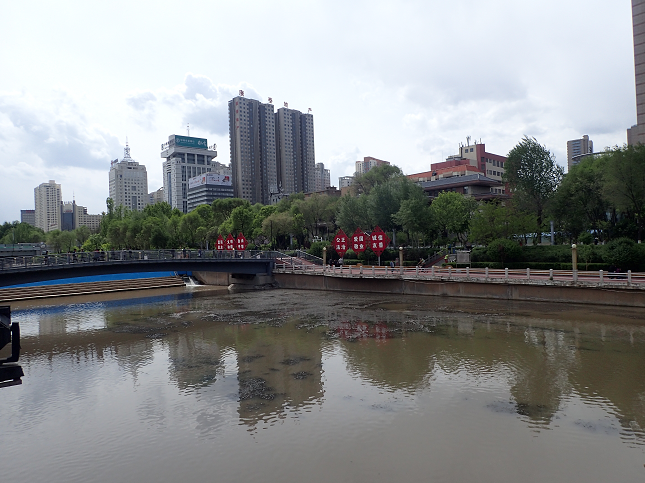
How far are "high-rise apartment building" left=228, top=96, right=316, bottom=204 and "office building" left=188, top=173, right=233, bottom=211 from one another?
550cm

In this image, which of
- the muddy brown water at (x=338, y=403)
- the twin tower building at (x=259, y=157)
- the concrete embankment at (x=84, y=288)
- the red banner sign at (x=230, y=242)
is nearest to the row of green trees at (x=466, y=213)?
the red banner sign at (x=230, y=242)

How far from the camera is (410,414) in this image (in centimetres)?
1373

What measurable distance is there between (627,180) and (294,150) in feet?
475

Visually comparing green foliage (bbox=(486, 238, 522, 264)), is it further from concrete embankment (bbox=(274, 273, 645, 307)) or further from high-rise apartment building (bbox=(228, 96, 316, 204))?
high-rise apartment building (bbox=(228, 96, 316, 204))

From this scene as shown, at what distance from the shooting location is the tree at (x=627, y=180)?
131 feet

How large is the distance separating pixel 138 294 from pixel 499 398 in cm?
4507

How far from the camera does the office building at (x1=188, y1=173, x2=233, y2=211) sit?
162 meters

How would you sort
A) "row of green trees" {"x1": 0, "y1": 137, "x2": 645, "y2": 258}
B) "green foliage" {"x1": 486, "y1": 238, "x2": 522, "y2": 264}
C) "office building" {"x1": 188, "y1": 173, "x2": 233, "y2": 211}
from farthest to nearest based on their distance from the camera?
"office building" {"x1": 188, "y1": 173, "x2": 233, "y2": 211}
"row of green trees" {"x1": 0, "y1": 137, "x2": 645, "y2": 258}
"green foliage" {"x1": 486, "y1": 238, "x2": 522, "y2": 264}

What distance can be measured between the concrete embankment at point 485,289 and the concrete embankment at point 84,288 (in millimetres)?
17883

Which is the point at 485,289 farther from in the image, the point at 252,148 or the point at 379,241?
the point at 252,148

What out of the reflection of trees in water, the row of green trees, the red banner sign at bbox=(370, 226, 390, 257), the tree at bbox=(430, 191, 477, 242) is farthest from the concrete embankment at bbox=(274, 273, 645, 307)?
the tree at bbox=(430, 191, 477, 242)

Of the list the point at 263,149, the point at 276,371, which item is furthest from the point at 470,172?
the point at 263,149

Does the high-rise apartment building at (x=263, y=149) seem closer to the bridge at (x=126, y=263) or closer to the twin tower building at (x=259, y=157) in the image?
the twin tower building at (x=259, y=157)

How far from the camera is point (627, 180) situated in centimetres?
4041
